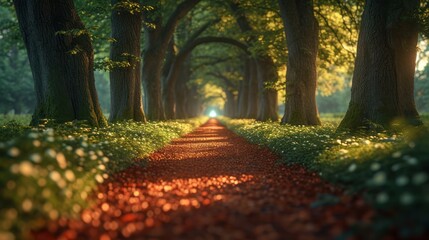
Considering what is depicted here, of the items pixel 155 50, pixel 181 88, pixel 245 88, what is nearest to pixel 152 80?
pixel 155 50

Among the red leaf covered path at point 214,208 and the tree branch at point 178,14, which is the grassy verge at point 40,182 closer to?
the red leaf covered path at point 214,208

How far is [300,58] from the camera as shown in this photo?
1577 centimetres

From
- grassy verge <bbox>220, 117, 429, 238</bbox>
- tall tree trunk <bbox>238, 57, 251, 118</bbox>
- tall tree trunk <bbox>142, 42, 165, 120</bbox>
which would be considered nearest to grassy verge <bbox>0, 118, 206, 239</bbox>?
grassy verge <bbox>220, 117, 429, 238</bbox>

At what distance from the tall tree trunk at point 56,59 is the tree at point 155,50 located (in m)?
9.30

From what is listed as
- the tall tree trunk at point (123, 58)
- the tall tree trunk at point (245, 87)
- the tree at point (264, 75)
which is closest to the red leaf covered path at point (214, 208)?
the tall tree trunk at point (123, 58)

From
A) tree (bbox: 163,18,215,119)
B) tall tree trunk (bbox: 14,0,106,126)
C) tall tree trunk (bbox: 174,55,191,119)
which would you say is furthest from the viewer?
tall tree trunk (bbox: 174,55,191,119)

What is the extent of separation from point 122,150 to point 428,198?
6.49 metres

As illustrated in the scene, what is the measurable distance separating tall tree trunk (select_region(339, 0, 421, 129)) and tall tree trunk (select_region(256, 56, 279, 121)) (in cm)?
1271

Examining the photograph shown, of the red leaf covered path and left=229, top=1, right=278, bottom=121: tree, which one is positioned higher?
left=229, top=1, right=278, bottom=121: tree

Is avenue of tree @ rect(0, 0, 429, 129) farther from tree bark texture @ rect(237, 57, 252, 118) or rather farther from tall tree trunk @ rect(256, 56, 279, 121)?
tree bark texture @ rect(237, 57, 252, 118)

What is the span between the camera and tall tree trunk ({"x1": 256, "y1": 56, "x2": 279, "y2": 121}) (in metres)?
23.8

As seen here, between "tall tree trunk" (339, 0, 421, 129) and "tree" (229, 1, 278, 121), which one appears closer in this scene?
"tall tree trunk" (339, 0, 421, 129)

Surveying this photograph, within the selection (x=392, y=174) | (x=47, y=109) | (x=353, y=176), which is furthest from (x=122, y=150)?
(x=392, y=174)

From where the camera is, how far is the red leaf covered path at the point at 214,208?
3809 mm
